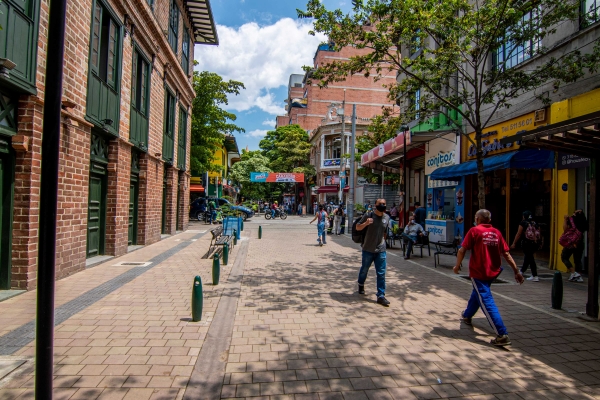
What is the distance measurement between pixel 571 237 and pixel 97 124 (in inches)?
419

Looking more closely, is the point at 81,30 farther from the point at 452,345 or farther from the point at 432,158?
the point at 432,158

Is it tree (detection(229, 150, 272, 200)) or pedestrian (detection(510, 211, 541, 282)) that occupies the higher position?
tree (detection(229, 150, 272, 200))

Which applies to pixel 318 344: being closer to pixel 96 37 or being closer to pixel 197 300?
pixel 197 300

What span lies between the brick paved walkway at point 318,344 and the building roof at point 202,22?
1383cm

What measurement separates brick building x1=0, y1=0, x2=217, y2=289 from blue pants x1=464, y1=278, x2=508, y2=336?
6.79m

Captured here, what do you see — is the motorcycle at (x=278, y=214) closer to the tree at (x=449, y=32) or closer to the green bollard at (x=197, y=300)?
the tree at (x=449, y=32)

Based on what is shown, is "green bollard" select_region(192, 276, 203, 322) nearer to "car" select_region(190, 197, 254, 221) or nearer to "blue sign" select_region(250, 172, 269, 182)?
"car" select_region(190, 197, 254, 221)

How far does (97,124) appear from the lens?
8930 mm

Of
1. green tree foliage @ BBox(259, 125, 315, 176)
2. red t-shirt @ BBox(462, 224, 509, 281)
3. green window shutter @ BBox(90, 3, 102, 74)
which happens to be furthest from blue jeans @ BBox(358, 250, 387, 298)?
green tree foliage @ BBox(259, 125, 315, 176)

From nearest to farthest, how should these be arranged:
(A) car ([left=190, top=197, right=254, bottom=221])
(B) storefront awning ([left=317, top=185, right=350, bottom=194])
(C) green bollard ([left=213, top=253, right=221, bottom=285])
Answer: (C) green bollard ([left=213, top=253, right=221, bottom=285]) < (A) car ([left=190, top=197, right=254, bottom=221]) < (B) storefront awning ([left=317, top=185, right=350, bottom=194])

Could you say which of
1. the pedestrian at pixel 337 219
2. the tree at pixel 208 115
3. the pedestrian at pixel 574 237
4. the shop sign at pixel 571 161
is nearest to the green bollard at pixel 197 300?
the pedestrian at pixel 574 237

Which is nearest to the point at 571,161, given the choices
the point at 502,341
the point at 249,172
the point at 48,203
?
the point at 502,341

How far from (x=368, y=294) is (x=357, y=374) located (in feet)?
11.2

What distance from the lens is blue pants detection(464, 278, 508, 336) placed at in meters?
4.70
